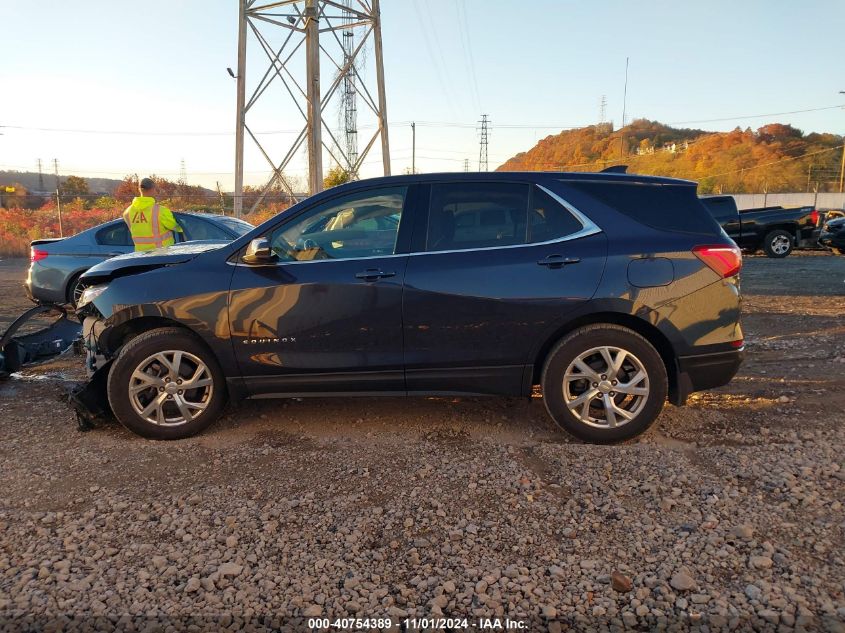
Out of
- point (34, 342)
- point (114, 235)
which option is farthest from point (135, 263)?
point (114, 235)

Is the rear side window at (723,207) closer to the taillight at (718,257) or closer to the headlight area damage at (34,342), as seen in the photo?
the taillight at (718,257)

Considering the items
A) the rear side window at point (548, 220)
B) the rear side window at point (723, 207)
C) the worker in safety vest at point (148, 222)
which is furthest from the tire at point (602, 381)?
the rear side window at point (723, 207)

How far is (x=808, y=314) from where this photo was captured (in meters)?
7.86

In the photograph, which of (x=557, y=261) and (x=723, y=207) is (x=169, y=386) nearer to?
(x=557, y=261)

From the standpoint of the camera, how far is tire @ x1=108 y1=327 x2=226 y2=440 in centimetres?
389

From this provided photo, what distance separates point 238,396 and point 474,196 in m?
2.11

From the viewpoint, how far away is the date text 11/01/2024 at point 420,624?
7.14 feet

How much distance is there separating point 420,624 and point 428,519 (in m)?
0.74

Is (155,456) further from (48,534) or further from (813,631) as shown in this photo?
(813,631)

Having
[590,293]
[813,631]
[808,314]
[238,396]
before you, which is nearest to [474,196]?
[590,293]

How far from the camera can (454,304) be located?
3.75m

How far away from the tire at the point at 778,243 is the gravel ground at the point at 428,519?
41.1 feet

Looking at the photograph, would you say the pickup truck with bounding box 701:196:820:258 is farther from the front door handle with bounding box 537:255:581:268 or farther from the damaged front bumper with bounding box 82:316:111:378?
the damaged front bumper with bounding box 82:316:111:378

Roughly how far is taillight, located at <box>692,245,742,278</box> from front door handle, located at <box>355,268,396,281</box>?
198cm
